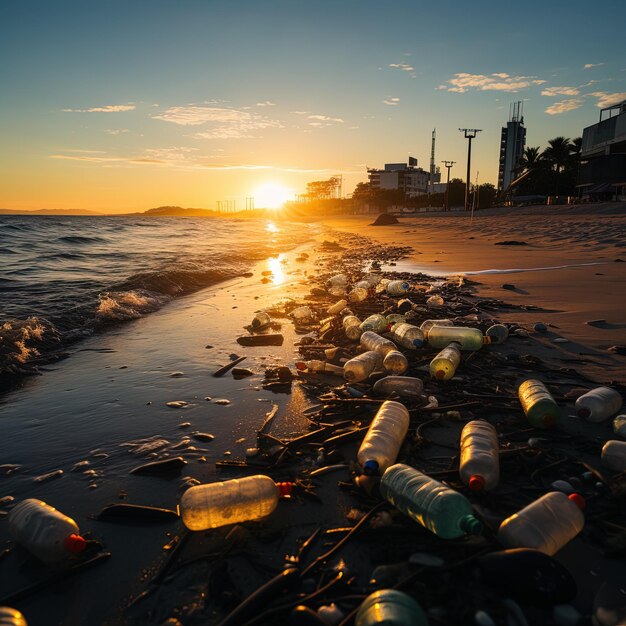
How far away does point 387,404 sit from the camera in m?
3.56

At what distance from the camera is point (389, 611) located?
164cm

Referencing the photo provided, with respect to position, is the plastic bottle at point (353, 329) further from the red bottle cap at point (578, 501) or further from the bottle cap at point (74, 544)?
the bottle cap at point (74, 544)

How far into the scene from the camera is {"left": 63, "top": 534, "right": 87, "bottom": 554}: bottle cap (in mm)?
2164

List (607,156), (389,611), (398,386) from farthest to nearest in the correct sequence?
(607,156), (398,386), (389,611)

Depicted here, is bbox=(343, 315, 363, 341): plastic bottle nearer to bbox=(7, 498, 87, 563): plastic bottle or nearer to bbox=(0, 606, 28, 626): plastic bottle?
bbox=(7, 498, 87, 563): plastic bottle

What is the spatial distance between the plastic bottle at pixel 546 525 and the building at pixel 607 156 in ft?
177

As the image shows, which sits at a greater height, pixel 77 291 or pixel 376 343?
pixel 376 343

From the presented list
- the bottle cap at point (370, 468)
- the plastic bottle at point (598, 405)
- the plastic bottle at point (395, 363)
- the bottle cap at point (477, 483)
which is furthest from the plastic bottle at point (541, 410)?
the bottle cap at point (370, 468)

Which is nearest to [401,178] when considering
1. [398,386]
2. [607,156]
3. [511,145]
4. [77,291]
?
[511,145]

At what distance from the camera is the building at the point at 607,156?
45250mm

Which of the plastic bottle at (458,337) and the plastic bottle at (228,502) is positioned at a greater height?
the plastic bottle at (458,337)

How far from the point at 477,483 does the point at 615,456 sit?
1102 mm

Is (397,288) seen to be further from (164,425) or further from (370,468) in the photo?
(370,468)

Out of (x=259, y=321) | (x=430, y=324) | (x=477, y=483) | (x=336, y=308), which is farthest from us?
(x=336, y=308)
